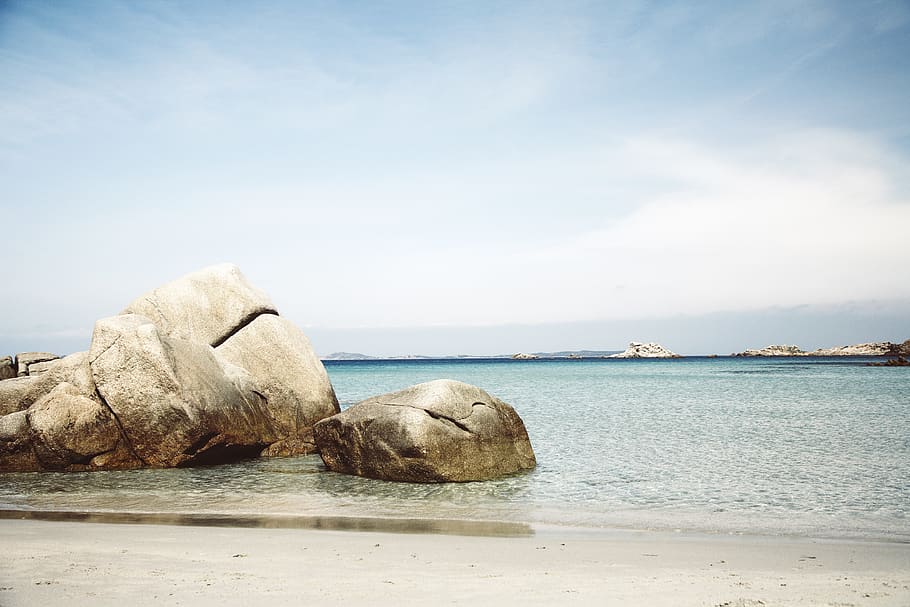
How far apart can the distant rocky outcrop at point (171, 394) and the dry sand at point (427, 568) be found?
4737mm

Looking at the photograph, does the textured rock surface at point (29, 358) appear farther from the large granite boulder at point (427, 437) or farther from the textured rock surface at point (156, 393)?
the large granite boulder at point (427, 437)

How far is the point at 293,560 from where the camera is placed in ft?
22.7

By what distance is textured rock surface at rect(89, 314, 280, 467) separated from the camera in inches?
525

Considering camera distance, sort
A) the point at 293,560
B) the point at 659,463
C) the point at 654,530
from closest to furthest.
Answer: the point at 293,560 < the point at 654,530 < the point at 659,463

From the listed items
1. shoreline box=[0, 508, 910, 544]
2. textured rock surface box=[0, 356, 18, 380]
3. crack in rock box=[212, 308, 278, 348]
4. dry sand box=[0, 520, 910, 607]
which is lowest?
shoreline box=[0, 508, 910, 544]

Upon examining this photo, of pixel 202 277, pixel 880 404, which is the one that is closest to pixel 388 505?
pixel 202 277

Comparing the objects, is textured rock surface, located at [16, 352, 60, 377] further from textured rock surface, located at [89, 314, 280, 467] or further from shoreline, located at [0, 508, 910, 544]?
shoreline, located at [0, 508, 910, 544]

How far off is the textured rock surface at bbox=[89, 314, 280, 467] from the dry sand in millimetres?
4651

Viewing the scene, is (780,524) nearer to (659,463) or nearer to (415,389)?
(659,463)

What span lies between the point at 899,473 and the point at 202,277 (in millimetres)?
15495

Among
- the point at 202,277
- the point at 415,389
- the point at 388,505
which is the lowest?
the point at 388,505

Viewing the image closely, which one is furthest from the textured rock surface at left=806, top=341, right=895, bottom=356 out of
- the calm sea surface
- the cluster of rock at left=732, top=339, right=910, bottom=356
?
the calm sea surface

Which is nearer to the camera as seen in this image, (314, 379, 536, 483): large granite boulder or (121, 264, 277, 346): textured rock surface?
(314, 379, 536, 483): large granite boulder

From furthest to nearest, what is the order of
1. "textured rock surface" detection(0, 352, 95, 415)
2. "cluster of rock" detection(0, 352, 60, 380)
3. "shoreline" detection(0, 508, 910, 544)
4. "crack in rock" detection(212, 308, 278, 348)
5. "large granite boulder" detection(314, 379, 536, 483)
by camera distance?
"cluster of rock" detection(0, 352, 60, 380) → "crack in rock" detection(212, 308, 278, 348) → "textured rock surface" detection(0, 352, 95, 415) → "large granite boulder" detection(314, 379, 536, 483) → "shoreline" detection(0, 508, 910, 544)
